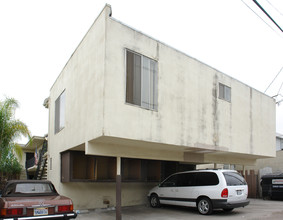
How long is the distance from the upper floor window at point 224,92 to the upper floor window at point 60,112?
7.41 meters

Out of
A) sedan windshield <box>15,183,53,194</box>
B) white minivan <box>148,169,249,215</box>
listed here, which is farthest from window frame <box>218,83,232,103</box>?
sedan windshield <box>15,183,53,194</box>

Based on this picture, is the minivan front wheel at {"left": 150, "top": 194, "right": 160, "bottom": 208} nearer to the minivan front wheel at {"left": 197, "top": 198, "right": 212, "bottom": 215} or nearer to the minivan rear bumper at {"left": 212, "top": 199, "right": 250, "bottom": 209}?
the minivan front wheel at {"left": 197, "top": 198, "right": 212, "bottom": 215}

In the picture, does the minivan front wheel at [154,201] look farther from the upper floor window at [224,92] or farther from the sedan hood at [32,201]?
the sedan hood at [32,201]

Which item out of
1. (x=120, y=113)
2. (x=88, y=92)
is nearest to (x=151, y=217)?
(x=120, y=113)

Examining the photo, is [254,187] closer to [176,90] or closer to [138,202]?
[138,202]

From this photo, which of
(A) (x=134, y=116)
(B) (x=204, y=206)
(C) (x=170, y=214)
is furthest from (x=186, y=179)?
(A) (x=134, y=116)

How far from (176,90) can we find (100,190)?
5.50 m

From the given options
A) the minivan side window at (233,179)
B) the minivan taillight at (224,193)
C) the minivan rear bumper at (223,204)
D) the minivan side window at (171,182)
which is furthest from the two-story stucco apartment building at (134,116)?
the minivan rear bumper at (223,204)

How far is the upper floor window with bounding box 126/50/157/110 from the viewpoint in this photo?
34.0 feet

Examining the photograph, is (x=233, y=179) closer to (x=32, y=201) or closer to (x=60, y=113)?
(x=32, y=201)

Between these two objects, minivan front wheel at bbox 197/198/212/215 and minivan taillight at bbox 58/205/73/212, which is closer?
minivan taillight at bbox 58/205/73/212

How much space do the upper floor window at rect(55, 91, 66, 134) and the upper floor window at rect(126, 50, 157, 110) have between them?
5056mm

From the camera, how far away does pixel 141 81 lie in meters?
10.8

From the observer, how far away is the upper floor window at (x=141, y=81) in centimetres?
1038
